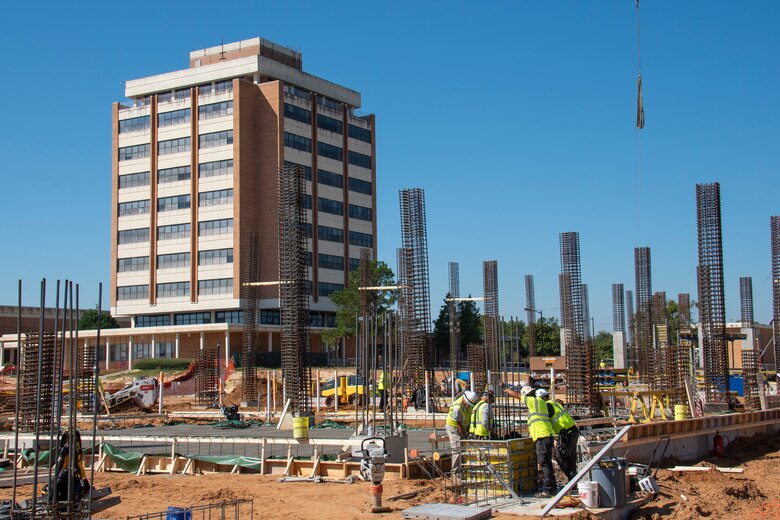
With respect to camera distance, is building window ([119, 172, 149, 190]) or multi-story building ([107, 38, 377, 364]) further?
building window ([119, 172, 149, 190])

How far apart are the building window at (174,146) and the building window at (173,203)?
11.8ft

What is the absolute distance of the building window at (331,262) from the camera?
71.7m

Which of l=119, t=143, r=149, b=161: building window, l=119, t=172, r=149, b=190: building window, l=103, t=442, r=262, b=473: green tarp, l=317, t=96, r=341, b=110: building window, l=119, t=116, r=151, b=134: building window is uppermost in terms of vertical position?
l=317, t=96, r=341, b=110: building window

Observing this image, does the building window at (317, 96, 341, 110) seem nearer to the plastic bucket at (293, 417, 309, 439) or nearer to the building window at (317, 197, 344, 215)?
the building window at (317, 197, 344, 215)

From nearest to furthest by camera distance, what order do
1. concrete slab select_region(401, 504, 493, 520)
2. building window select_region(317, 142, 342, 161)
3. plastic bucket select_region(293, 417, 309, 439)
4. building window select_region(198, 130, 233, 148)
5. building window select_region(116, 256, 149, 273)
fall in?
concrete slab select_region(401, 504, 493, 520) < plastic bucket select_region(293, 417, 309, 439) < building window select_region(198, 130, 233, 148) < building window select_region(116, 256, 149, 273) < building window select_region(317, 142, 342, 161)

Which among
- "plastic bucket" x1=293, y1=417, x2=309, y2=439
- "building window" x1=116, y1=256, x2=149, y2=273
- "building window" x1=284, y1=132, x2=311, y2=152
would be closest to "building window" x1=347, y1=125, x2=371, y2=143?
"building window" x1=284, y1=132, x2=311, y2=152

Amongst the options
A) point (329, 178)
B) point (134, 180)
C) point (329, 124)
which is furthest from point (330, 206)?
point (134, 180)

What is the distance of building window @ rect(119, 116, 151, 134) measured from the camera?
72188 mm

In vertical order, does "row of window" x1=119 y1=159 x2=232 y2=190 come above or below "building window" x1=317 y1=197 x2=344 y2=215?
above

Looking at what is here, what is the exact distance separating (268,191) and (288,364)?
39831 mm

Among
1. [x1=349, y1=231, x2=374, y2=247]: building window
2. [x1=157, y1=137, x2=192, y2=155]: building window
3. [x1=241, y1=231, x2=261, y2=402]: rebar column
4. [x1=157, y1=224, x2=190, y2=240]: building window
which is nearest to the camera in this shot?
[x1=241, y1=231, x2=261, y2=402]: rebar column

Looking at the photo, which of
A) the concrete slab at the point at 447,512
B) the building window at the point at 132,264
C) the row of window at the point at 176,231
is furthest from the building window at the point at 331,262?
the concrete slab at the point at 447,512

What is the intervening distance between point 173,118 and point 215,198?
7.88 m

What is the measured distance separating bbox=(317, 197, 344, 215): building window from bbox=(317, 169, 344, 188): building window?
1.35 metres
